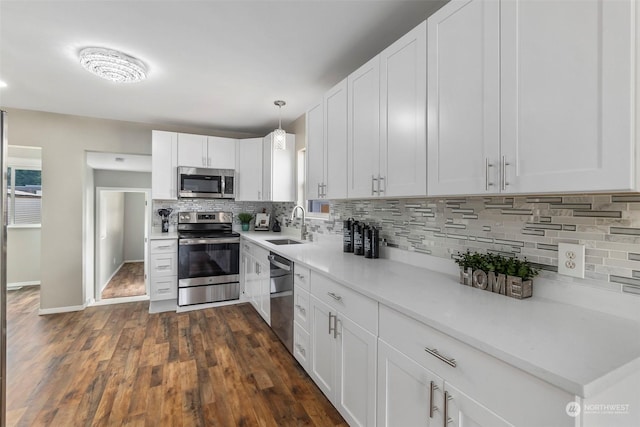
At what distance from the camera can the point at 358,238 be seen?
244 centimetres

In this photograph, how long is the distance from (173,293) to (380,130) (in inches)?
128

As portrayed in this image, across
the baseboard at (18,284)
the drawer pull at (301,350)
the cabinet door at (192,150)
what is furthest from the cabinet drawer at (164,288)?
the baseboard at (18,284)

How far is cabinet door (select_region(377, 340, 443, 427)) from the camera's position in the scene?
1.08 metres

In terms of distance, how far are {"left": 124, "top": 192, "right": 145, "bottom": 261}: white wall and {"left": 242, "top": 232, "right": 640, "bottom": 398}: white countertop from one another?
23.1ft

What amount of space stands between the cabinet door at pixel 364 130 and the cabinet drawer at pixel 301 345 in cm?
107

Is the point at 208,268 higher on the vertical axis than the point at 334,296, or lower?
lower

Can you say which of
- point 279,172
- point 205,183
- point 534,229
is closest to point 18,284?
point 205,183

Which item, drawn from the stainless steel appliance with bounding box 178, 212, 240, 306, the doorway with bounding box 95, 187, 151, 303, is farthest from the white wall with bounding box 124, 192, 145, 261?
the stainless steel appliance with bounding box 178, 212, 240, 306

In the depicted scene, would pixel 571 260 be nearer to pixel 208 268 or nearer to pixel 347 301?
pixel 347 301

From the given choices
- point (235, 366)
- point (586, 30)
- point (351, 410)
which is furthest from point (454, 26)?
point (235, 366)

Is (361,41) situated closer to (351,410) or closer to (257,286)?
(351,410)

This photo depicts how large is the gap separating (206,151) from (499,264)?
3739 millimetres

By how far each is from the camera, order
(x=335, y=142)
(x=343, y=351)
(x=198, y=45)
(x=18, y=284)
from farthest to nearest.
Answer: (x=18, y=284) < (x=335, y=142) < (x=198, y=45) < (x=343, y=351)

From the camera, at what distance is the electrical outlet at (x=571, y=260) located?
1.19 metres
